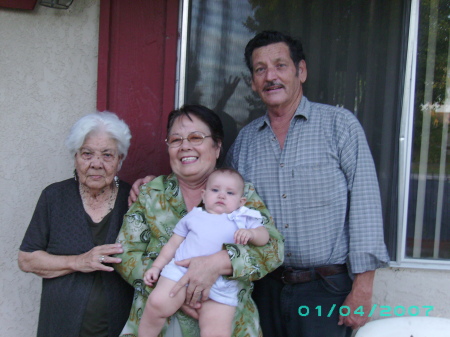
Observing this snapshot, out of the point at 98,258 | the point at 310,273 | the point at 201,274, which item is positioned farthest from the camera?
the point at 310,273

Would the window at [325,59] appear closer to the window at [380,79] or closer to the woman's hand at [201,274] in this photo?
the window at [380,79]

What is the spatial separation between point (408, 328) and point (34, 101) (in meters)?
2.60

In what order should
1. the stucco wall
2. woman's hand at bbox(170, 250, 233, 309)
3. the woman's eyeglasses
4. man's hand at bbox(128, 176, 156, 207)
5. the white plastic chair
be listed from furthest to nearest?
the stucco wall → man's hand at bbox(128, 176, 156, 207) → the woman's eyeglasses → the white plastic chair → woman's hand at bbox(170, 250, 233, 309)

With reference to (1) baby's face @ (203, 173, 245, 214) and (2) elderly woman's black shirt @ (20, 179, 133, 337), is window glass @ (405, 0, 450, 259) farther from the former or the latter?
(2) elderly woman's black shirt @ (20, 179, 133, 337)

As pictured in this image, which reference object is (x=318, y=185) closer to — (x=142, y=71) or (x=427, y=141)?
(x=427, y=141)

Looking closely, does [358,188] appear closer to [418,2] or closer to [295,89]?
[295,89]

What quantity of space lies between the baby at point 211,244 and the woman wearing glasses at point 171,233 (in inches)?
1.7

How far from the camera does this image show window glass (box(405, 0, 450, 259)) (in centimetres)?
276

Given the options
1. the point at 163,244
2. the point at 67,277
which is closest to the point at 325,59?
the point at 163,244

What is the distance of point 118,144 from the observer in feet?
7.45

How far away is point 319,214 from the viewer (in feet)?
7.02

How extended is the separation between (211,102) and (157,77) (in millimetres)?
406

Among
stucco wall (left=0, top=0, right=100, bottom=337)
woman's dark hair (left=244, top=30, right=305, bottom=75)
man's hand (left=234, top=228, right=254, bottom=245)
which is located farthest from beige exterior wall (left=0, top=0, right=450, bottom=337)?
man's hand (left=234, top=228, right=254, bottom=245)

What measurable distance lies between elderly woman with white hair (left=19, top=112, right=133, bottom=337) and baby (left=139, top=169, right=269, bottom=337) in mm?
320
